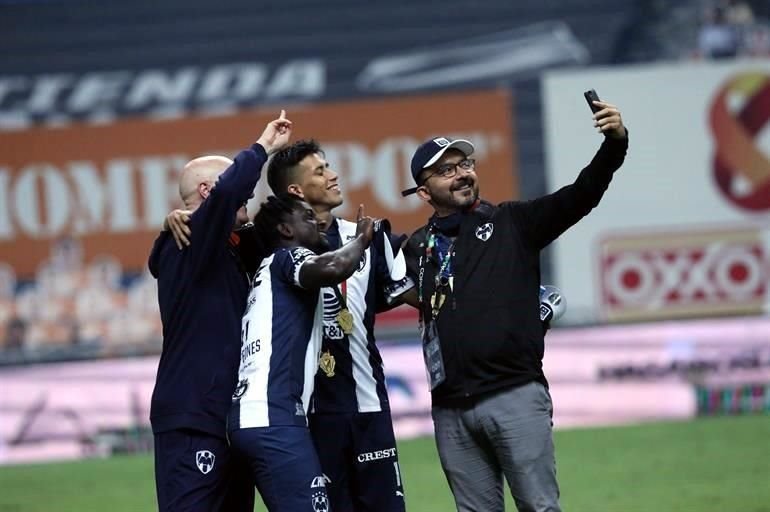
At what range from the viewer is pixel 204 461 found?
5941 millimetres

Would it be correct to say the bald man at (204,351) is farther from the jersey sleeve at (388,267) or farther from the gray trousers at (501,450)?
the gray trousers at (501,450)

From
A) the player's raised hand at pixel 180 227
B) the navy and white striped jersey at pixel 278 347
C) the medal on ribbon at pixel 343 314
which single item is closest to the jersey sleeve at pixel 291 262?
the navy and white striped jersey at pixel 278 347

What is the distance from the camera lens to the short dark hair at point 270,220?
6183 mm

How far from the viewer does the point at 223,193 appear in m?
5.89

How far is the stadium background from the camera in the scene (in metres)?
17.6

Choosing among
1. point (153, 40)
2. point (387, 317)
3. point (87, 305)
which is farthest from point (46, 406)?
point (153, 40)

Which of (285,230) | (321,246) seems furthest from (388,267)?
(285,230)

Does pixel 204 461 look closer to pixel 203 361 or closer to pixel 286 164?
pixel 203 361

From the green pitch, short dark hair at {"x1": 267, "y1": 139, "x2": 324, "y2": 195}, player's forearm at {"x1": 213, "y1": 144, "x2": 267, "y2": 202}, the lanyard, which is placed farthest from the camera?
the green pitch

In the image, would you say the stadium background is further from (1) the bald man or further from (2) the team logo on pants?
(2) the team logo on pants

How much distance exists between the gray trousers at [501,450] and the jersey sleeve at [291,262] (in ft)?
3.19

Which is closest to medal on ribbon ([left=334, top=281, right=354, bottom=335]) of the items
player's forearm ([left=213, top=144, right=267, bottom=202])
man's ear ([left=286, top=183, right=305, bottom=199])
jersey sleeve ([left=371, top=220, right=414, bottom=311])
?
jersey sleeve ([left=371, top=220, right=414, bottom=311])

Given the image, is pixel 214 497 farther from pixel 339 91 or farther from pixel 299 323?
pixel 339 91

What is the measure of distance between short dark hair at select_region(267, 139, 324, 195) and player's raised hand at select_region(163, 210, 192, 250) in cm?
56
